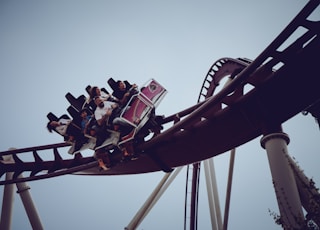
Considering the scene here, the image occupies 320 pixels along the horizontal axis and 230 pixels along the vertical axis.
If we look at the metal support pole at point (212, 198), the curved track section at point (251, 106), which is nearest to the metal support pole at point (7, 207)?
the curved track section at point (251, 106)

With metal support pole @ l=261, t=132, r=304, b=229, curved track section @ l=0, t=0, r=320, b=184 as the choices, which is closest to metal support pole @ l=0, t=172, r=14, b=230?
curved track section @ l=0, t=0, r=320, b=184

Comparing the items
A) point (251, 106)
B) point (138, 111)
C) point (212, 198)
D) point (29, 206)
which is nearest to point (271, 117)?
point (251, 106)

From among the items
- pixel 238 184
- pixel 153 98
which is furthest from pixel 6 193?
pixel 238 184

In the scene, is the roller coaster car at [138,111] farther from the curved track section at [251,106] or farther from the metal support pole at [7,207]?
the metal support pole at [7,207]


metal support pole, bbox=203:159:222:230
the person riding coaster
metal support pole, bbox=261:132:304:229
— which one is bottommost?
metal support pole, bbox=261:132:304:229

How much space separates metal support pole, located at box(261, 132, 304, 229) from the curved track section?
20cm

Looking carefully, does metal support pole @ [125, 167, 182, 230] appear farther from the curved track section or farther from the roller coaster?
the roller coaster

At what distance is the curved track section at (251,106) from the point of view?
3.44m

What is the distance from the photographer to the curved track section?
11.3 ft

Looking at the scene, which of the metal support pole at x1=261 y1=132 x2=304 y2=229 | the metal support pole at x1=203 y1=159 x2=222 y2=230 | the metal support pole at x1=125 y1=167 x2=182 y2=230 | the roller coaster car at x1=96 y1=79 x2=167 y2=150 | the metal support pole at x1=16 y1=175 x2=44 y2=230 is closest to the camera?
the metal support pole at x1=261 y1=132 x2=304 y2=229

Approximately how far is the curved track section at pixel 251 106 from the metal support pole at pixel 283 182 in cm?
20

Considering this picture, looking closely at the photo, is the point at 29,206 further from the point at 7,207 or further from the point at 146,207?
the point at 146,207

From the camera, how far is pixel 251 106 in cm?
407

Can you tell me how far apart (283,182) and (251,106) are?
1.08 m
